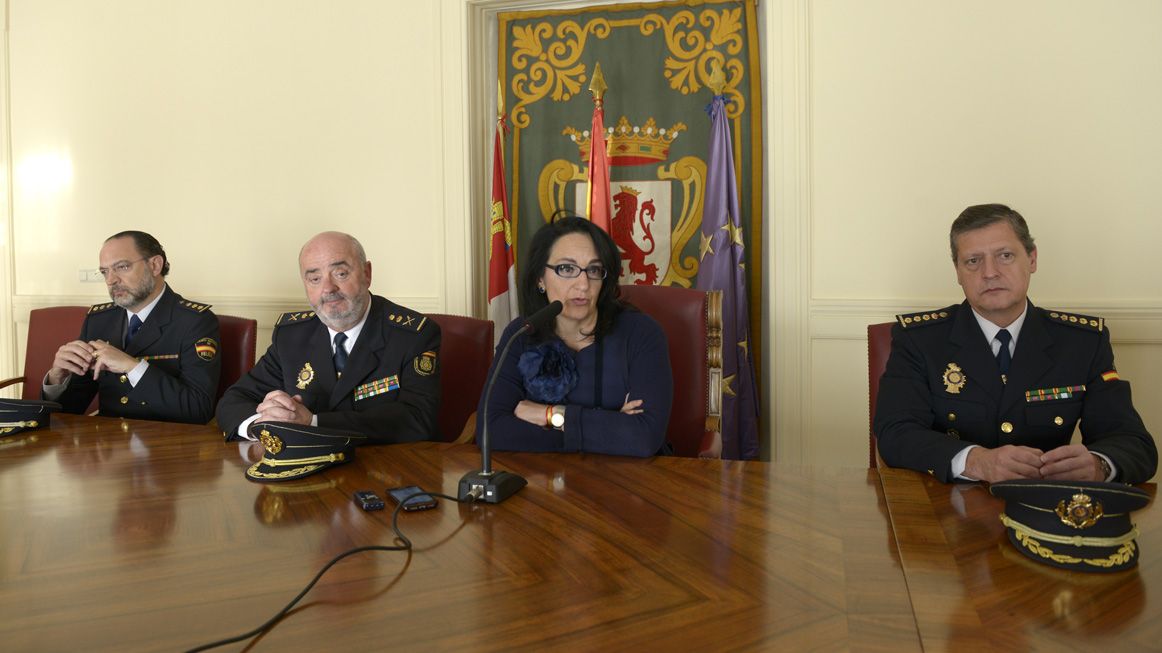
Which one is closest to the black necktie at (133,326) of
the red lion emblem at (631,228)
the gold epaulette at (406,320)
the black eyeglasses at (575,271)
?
the gold epaulette at (406,320)

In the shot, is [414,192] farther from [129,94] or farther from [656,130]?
[129,94]

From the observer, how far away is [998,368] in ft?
7.26

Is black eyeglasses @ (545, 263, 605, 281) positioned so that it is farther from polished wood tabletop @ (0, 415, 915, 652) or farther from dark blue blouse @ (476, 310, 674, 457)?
polished wood tabletop @ (0, 415, 915, 652)

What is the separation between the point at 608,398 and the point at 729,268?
1604 millimetres

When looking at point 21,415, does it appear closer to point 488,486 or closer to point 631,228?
point 488,486

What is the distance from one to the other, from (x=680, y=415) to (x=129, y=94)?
146 inches

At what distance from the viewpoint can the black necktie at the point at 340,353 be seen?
2650 mm

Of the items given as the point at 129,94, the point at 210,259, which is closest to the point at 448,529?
the point at 210,259

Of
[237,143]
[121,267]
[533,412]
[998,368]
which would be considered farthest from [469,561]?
[237,143]

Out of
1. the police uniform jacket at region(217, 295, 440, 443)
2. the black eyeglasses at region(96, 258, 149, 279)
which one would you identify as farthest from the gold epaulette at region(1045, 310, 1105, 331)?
the black eyeglasses at region(96, 258, 149, 279)

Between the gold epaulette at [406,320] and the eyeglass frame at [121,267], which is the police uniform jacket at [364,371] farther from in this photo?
the eyeglass frame at [121,267]

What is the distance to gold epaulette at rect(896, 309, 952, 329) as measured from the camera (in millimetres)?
2307

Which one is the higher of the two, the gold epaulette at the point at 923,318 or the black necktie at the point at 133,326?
the gold epaulette at the point at 923,318

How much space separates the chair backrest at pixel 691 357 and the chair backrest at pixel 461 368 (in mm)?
553
